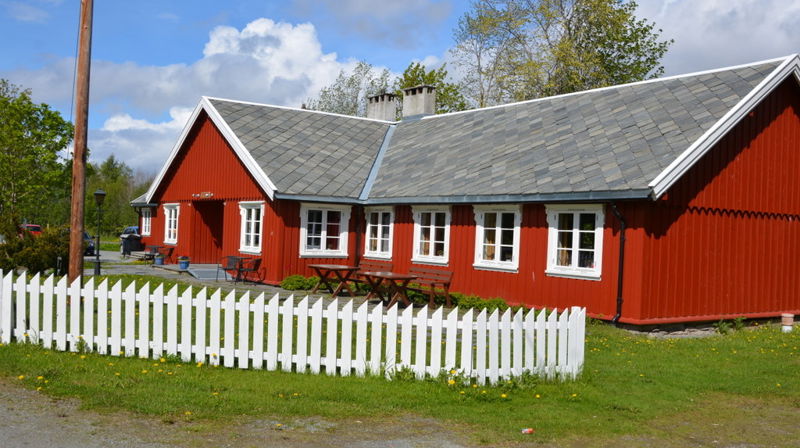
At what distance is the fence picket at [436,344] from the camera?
780cm

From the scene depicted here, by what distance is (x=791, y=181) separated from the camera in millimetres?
16625

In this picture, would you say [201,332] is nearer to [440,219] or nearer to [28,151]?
[440,219]

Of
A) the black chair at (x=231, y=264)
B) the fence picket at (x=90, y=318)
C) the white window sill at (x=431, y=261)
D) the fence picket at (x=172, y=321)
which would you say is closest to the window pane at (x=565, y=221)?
the white window sill at (x=431, y=261)

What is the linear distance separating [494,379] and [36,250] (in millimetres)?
13256

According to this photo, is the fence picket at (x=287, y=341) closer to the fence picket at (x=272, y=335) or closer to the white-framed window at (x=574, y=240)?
the fence picket at (x=272, y=335)

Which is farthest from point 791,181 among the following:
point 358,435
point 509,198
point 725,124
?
point 358,435

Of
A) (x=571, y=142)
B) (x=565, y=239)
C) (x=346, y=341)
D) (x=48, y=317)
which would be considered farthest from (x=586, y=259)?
(x=48, y=317)

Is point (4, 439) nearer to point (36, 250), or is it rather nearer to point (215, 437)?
point (215, 437)

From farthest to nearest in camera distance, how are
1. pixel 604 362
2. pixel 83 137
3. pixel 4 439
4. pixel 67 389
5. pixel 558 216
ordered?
pixel 558 216, pixel 83 137, pixel 604 362, pixel 67 389, pixel 4 439

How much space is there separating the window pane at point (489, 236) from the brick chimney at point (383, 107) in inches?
471

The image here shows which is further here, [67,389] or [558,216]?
[558,216]

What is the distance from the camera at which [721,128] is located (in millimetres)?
14125

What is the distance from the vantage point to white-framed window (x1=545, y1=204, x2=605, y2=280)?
14.4 metres

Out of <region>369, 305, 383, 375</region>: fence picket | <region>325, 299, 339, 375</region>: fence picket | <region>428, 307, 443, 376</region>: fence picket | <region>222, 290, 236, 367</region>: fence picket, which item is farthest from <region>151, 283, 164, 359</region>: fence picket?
<region>428, 307, 443, 376</region>: fence picket
